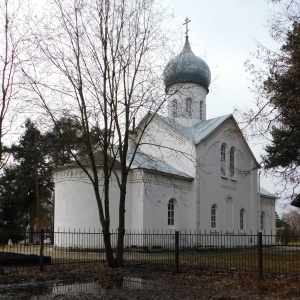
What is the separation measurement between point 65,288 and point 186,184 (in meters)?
16.4

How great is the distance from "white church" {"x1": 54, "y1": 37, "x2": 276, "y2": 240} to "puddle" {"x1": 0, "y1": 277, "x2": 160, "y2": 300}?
632 centimetres

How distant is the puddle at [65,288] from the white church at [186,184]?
6320 millimetres

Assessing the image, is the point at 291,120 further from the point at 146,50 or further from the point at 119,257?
the point at 119,257

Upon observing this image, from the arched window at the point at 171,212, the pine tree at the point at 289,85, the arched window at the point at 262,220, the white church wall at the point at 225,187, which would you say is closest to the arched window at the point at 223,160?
the white church wall at the point at 225,187

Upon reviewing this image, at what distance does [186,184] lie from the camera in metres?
25.3

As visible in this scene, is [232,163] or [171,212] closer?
[171,212]

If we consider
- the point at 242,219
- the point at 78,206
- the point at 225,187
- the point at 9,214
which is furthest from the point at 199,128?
the point at 9,214

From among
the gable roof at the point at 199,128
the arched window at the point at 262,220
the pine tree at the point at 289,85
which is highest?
the gable roof at the point at 199,128

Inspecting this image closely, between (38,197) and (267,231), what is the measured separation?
1995 centimetres

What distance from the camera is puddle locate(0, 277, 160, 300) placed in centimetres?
859

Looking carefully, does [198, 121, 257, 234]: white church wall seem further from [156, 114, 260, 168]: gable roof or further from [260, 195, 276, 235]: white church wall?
[260, 195, 276, 235]: white church wall

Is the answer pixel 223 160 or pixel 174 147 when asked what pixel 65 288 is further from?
pixel 223 160

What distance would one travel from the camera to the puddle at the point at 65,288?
28.2ft

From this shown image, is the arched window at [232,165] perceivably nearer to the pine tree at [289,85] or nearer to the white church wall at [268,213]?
the white church wall at [268,213]
